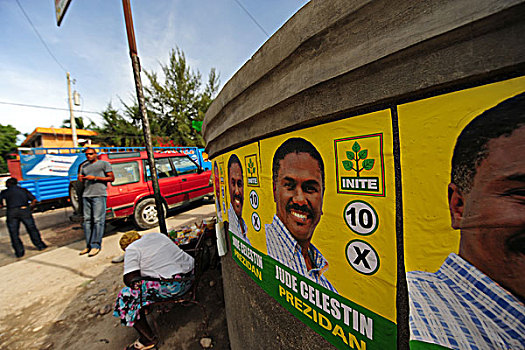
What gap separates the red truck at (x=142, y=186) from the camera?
559 cm

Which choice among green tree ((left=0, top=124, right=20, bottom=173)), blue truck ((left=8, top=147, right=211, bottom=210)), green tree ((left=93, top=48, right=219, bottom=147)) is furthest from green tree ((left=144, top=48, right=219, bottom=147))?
green tree ((left=0, top=124, right=20, bottom=173))

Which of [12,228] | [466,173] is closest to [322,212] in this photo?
[466,173]

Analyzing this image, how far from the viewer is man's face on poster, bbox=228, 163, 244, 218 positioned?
5.31 feet

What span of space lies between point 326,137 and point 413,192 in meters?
0.37

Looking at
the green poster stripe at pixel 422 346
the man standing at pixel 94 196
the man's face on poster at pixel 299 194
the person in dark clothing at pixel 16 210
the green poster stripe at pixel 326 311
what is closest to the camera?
the green poster stripe at pixel 422 346

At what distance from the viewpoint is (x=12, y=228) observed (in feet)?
16.9

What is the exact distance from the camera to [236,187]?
170 centimetres

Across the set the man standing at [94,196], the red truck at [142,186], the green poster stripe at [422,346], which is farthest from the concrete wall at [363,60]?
the red truck at [142,186]

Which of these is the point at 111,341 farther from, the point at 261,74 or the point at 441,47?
the point at 441,47

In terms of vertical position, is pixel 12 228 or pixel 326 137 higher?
pixel 326 137

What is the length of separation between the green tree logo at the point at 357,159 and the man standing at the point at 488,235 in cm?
23

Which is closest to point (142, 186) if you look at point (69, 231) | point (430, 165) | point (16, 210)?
point (16, 210)

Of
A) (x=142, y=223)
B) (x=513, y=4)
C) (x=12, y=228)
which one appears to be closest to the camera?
(x=513, y=4)

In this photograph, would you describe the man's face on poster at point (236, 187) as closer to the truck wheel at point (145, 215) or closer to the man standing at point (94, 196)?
the man standing at point (94, 196)
